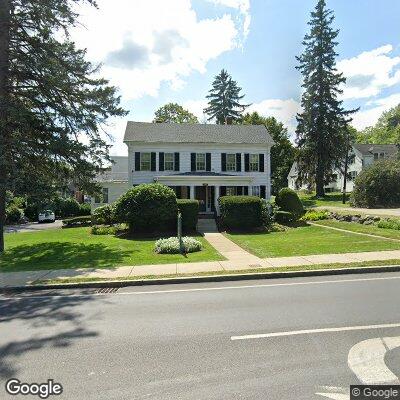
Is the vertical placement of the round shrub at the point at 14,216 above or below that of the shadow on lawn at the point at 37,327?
above

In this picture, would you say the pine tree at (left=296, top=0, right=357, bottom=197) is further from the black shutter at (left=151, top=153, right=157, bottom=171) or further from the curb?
the curb

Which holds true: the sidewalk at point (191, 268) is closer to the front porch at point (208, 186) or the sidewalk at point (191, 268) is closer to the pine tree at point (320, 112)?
the front porch at point (208, 186)

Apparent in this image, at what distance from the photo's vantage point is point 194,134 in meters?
33.7

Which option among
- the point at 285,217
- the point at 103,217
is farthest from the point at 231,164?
the point at 103,217

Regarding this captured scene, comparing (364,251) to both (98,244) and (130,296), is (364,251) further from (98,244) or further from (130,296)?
(98,244)

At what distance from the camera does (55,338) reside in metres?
5.88

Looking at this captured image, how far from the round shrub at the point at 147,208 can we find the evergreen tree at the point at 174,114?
43.6 m

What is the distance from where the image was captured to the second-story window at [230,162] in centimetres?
3253

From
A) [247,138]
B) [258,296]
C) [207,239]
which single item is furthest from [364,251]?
[247,138]

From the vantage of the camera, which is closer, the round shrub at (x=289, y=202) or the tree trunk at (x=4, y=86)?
the tree trunk at (x=4, y=86)

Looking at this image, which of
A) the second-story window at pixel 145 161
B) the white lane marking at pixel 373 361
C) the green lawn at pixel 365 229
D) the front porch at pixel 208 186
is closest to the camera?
the white lane marking at pixel 373 361

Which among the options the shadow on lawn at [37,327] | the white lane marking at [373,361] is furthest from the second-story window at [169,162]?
the white lane marking at [373,361]

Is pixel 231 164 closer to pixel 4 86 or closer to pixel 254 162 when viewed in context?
pixel 254 162

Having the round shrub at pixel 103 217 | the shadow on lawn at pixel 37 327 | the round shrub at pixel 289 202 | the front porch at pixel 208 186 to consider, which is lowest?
the shadow on lawn at pixel 37 327
